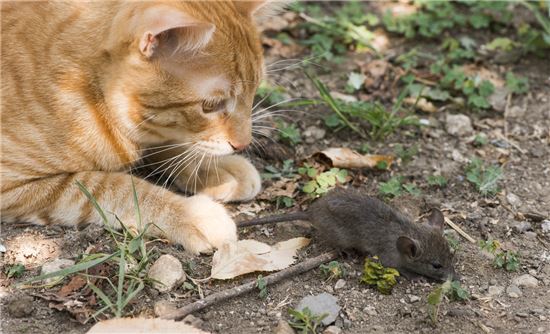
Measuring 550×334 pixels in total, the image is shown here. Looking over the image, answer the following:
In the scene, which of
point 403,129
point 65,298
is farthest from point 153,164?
point 403,129

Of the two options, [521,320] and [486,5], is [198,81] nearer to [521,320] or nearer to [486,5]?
[521,320]

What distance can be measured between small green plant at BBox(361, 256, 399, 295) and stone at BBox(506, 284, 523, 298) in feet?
1.75

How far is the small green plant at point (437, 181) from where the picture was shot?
4.29 m

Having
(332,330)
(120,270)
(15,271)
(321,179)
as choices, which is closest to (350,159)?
(321,179)

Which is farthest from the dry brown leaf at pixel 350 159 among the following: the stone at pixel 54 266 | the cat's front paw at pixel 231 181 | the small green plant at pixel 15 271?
the small green plant at pixel 15 271

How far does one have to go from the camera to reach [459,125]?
4883 millimetres

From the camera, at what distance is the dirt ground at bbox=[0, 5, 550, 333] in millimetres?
3258

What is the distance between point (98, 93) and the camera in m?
3.73

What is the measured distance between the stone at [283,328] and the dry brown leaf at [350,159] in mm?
1435

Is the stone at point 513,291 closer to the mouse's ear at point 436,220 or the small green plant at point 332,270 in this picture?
the mouse's ear at point 436,220

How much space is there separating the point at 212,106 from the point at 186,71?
25 cm

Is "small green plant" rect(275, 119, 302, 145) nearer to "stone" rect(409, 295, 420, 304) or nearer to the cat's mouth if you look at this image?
the cat's mouth

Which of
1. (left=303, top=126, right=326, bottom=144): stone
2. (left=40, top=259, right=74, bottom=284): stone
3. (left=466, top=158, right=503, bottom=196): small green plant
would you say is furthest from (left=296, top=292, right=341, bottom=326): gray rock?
(left=303, top=126, right=326, bottom=144): stone

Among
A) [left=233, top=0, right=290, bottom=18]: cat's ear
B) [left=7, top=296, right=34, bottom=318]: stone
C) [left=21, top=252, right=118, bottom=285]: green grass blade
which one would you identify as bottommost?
[left=7, top=296, right=34, bottom=318]: stone
